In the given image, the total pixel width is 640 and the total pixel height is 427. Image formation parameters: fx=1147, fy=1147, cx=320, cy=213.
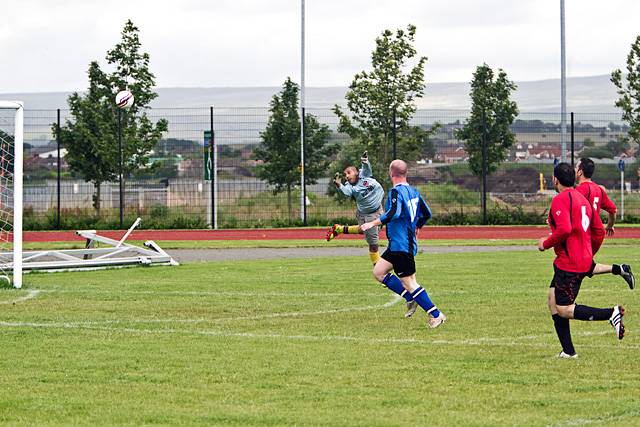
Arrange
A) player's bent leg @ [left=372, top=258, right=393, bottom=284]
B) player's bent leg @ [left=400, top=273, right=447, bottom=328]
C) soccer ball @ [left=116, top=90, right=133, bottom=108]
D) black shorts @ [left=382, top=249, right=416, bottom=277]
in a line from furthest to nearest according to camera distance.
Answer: soccer ball @ [left=116, top=90, right=133, bottom=108], player's bent leg @ [left=372, top=258, right=393, bottom=284], black shorts @ [left=382, top=249, right=416, bottom=277], player's bent leg @ [left=400, top=273, right=447, bottom=328]

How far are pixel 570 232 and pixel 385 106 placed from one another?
90.6 feet

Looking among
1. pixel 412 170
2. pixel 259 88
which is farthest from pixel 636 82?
pixel 259 88

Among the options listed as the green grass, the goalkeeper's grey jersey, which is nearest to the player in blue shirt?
the goalkeeper's grey jersey

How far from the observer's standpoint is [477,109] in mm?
38156

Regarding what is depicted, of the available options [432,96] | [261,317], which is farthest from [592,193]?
[432,96]

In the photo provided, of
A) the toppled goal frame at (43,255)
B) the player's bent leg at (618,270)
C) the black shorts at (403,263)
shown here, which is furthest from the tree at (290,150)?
the player's bent leg at (618,270)

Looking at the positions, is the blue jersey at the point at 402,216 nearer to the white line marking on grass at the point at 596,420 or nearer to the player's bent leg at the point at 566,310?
the player's bent leg at the point at 566,310

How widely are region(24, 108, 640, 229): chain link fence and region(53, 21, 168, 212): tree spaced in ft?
1.14

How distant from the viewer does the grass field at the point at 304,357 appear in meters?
7.85

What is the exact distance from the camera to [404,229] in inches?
494

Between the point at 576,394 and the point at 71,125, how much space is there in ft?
98.0

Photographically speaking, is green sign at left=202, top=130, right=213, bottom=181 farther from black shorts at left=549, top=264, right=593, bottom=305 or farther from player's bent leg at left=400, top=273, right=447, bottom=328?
black shorts at left=549, top=264, right=593, bottom=305

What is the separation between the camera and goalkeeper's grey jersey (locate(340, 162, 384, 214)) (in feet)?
59.3

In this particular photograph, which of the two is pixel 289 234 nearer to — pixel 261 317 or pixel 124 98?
pixel 124 98
